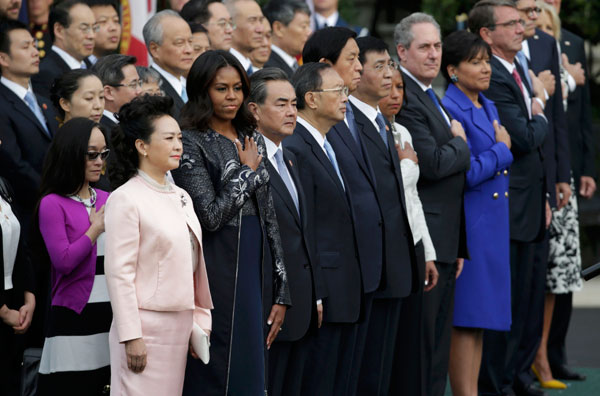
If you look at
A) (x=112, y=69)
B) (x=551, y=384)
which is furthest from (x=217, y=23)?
Answer: (x=551, y=384)

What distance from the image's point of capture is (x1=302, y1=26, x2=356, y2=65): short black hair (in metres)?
6.09

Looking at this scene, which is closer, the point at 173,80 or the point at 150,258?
the point at 150,258

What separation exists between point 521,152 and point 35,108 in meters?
2.90

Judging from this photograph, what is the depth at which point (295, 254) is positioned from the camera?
17.4ft

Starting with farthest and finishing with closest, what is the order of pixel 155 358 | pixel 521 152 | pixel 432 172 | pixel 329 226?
pixel 521 152 → pixel 432 172 → pixel 329 226 → pixel 155 358

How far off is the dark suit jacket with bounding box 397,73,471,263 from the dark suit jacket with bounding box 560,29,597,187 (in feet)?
7.59

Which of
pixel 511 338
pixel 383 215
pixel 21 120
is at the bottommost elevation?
pixel 511 338

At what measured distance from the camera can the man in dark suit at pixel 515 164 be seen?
7.36 metres

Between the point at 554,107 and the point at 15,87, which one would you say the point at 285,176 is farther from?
the point at 554,107

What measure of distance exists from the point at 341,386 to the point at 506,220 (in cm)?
173

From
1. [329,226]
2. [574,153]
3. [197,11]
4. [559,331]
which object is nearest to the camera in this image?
[329,226]

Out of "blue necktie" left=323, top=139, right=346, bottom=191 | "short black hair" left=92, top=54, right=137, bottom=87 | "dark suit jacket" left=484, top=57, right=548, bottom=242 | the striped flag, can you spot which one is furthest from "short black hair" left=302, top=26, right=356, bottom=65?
the striped flag

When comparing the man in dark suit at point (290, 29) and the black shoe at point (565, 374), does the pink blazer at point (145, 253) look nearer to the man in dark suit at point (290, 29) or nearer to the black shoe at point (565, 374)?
the man in dark suit at point (290, 29)

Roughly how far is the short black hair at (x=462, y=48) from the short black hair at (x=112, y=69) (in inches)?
74.3
